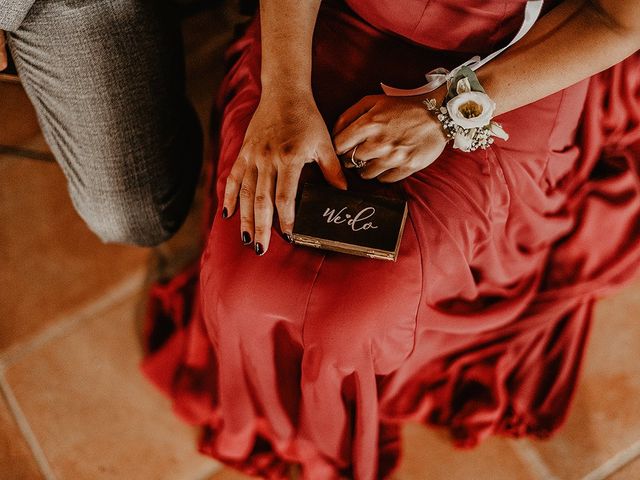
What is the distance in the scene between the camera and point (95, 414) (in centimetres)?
117

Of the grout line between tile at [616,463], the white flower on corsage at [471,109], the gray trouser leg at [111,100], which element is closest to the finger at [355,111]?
the white flower on corsage at [471,109]

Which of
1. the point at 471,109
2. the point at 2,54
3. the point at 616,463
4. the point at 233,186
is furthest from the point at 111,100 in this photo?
the point at 616,463

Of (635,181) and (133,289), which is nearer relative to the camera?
(635,181)

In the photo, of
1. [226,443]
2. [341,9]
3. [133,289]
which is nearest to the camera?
[341,9]

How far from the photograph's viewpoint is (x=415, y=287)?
79 centimetres

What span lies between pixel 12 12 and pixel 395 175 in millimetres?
686

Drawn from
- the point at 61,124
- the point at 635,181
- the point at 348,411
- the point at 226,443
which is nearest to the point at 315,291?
the point at 348,411

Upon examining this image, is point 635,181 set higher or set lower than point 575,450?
higher

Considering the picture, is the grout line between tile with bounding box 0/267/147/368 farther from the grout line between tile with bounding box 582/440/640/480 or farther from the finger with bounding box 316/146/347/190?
the grout line between tile with bounding box 582/440/640/480

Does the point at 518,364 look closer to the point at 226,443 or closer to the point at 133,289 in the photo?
the point at 226,443

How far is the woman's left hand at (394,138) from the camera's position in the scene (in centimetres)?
79

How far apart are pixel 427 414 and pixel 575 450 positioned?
0.31 m

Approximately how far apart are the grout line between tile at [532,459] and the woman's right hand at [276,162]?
70 cm

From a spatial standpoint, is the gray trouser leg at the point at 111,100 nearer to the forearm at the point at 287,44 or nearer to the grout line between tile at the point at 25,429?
the forearm at the point at 287,44
